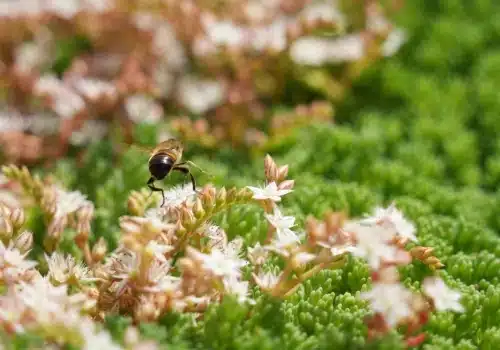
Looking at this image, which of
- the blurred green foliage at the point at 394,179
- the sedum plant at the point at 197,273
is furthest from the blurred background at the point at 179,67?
the sedum plant at the point at 197,273

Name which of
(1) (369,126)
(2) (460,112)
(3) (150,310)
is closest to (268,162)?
(3) (150,310)

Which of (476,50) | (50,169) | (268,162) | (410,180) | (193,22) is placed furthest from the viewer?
(476,50)

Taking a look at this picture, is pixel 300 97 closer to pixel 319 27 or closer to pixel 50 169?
pixel 319 27

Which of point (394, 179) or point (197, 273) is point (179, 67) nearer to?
point (394, 179)

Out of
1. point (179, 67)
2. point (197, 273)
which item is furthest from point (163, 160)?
point (179, 67)

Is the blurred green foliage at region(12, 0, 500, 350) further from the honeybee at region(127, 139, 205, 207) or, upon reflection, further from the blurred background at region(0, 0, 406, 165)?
the honeybee at region(127, 139, 205, 207)

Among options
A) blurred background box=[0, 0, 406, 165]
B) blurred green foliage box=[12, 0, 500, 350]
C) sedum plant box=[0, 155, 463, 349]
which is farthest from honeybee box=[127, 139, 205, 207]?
blurred background box=[0, 0, 406, 165]

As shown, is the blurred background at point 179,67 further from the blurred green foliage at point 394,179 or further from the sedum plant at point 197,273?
the sedum plant at point 197,273
